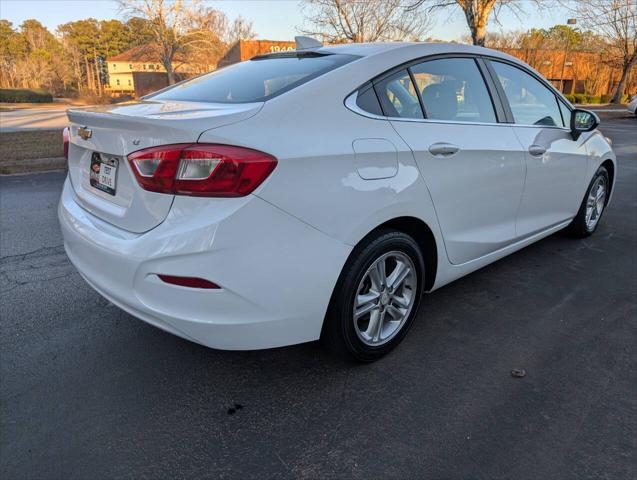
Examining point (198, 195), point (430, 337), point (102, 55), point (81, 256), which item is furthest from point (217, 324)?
point (102, 55)

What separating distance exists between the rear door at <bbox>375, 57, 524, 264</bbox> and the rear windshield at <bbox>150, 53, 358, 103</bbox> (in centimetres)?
40

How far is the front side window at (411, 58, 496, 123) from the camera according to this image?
2750 mm

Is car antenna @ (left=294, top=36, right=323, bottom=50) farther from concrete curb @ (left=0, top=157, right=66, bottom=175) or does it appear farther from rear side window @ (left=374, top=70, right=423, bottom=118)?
concrete curb @ (left=0, top=157, right=66, bottom=175)

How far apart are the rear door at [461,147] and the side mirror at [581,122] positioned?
3.46 feet

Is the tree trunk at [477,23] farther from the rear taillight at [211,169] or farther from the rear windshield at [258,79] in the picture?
the rear taillight at [211,169]

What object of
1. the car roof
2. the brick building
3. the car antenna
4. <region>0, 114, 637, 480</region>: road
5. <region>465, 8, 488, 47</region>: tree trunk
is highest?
the brick building

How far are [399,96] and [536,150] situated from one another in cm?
144

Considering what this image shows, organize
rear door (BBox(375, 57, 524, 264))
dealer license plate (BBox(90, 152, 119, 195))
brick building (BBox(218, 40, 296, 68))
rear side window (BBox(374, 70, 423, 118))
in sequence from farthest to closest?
1. brick building (BBox(218, 40, 296, 68))
2. rear door (BBox(375, 57, 524, 264))
3. rear side window (BBox(374, 70, 423, 118))
4. dealer license plate (BBox(90, 152, 119, 195))

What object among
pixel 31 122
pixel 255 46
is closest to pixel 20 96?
pixel 255 46

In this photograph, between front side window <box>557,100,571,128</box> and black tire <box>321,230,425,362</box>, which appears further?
front side window <box>557,100,571,128</box>

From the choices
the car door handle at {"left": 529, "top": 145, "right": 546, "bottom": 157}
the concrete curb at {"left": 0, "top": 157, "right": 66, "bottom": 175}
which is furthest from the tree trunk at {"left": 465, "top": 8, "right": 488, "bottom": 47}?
the car door handle at {"left": 529, "top": 145, "right": 546, "bottom": 157}

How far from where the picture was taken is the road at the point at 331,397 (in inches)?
76.9

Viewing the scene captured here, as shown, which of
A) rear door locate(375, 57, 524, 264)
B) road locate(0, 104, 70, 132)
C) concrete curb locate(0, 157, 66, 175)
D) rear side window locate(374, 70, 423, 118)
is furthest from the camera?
road locate(0, 104, 70, 132)

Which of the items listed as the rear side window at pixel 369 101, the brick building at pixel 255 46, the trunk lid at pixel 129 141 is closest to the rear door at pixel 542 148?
the rear side window at pixel 369 101
